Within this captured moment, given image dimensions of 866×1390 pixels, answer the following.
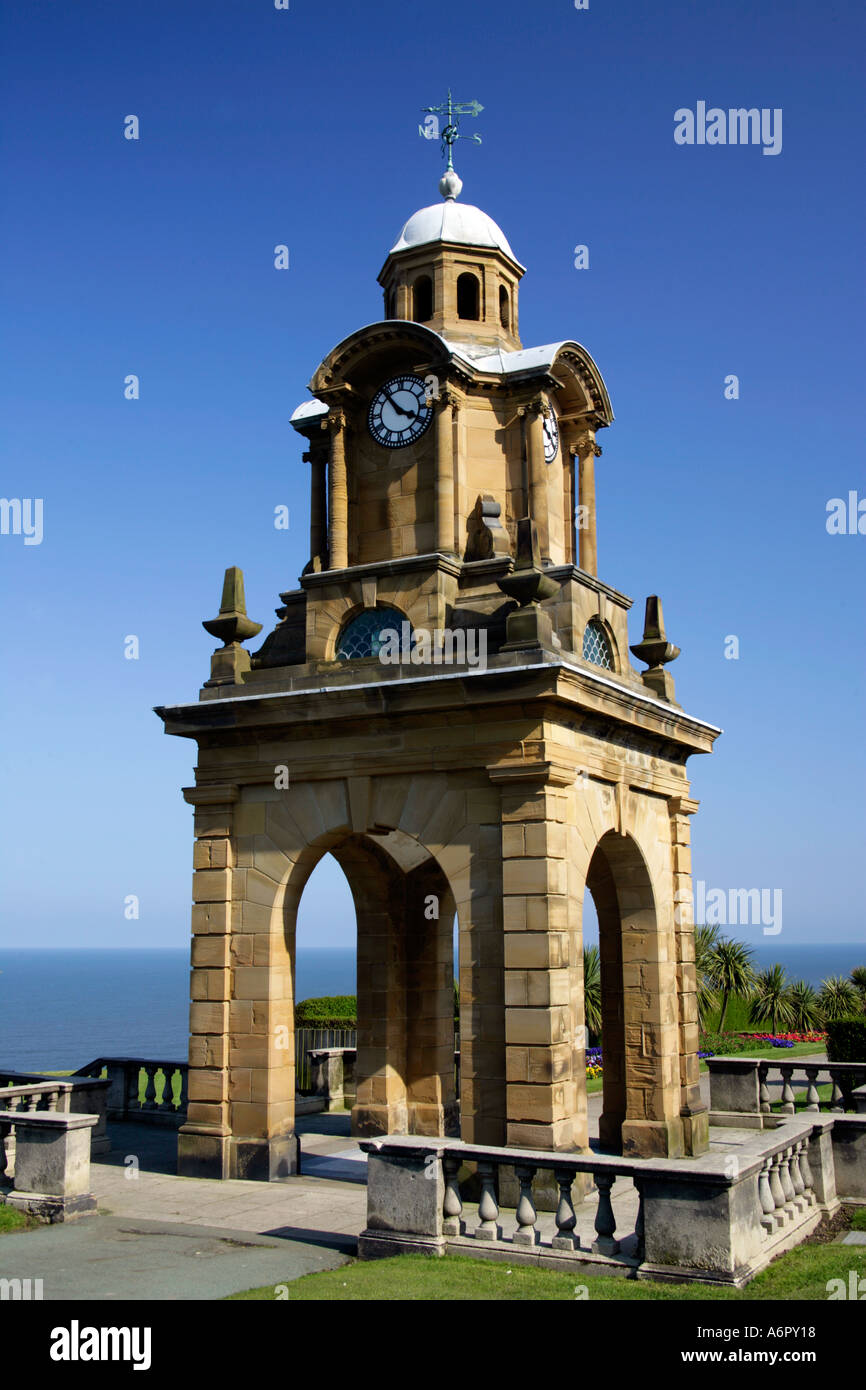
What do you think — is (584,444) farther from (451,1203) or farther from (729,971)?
(729,971)

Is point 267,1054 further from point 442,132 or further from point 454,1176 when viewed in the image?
point 442,132

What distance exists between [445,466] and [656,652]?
4.55 meters

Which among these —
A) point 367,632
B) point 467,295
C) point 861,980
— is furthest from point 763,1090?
point 861,980

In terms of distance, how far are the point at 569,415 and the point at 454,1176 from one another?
1170 cm

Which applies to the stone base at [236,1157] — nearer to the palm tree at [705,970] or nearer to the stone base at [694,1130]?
the stone base at [694,1130]

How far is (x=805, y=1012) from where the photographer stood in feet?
123

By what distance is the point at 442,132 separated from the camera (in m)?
20.3

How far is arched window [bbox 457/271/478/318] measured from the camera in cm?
1925

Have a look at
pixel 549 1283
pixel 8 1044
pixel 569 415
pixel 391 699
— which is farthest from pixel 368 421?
pixel 8 1044

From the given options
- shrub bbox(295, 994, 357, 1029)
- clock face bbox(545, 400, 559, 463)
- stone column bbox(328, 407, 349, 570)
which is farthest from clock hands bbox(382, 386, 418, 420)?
shrub bbox(295, 994, 357, 1029)

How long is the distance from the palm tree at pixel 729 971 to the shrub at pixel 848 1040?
1509 centimetres

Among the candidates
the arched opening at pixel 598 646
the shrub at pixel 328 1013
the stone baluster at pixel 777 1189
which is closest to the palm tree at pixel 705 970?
the shrub at pixel 328 1013

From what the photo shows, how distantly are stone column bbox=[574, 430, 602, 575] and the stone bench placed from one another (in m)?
10.6

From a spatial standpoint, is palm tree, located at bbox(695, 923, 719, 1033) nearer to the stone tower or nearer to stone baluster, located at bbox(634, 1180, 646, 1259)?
the stone tower
